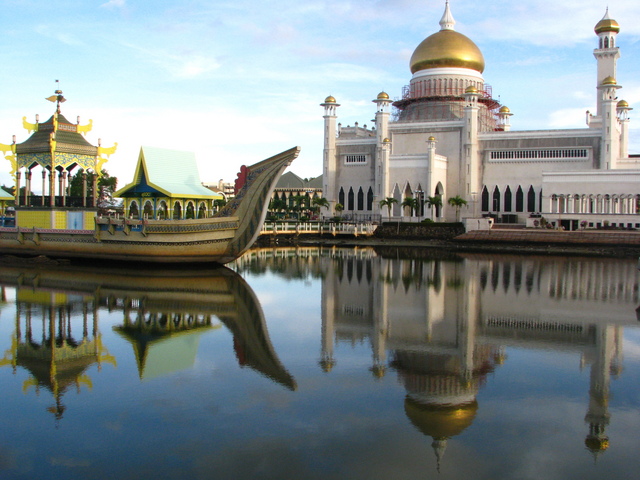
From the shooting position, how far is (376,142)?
4662cm

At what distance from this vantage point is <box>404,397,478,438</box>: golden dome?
7.45 meters

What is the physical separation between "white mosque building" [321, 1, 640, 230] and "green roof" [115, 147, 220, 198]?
1993cm

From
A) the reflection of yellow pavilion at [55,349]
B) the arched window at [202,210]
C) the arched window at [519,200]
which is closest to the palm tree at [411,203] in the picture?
the arched window at [519,200]

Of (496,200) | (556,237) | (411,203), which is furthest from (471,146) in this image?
(556,237)

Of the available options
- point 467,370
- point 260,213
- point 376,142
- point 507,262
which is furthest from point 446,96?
point 467,370

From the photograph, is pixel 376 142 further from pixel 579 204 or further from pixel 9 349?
pixel 9 349

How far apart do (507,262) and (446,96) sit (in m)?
21.9

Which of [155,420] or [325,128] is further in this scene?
[325,128]

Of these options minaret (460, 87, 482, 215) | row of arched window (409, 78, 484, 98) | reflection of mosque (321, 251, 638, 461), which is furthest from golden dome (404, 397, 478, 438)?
row of arched window (409, 78, 484, 98)

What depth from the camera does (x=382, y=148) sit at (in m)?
44.5

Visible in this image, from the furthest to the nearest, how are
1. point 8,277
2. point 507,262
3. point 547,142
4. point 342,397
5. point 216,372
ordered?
point 547,142 → point 507,262 → point 8,277 → point 216,372 → point 342,397

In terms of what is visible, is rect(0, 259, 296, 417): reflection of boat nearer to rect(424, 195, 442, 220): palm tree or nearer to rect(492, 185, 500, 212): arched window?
rect(424, 195, 442, 220): palm tree

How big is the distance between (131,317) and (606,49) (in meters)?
42.3

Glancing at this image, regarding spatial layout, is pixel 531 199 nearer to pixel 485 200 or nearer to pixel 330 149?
pixel 485 200
